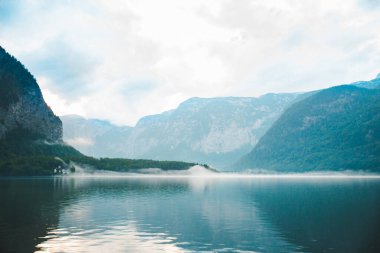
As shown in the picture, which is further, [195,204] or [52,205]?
[195,204]

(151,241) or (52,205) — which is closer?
(151,241)

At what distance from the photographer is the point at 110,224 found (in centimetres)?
5250

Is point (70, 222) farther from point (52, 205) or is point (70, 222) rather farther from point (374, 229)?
point (374, 229)

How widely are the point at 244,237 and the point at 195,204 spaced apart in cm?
3460

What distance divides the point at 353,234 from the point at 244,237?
43.4 ft

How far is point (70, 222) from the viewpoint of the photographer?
174ft

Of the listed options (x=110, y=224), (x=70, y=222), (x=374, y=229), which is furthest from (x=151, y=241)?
(x=374, y=229)

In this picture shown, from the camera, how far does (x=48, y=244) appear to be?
1527 inches

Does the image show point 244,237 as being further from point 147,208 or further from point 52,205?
point 52,205

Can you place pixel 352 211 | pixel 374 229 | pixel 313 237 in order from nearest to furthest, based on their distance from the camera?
1. pixel 313 237
2. pixel 374 229
3. pixel 352 211

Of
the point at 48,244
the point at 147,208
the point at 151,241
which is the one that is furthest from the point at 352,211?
the point at 48,244

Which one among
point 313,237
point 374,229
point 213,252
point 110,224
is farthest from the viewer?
point 110,224

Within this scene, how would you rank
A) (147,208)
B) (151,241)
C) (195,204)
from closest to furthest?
(151,241) < (147,208) < (195,204)

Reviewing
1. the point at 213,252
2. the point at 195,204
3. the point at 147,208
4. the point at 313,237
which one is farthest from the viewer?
the point at 195,204
